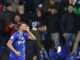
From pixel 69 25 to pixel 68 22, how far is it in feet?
0.37

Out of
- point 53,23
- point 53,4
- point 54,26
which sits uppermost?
point 53,4

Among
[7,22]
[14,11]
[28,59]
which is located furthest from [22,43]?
[14,11]

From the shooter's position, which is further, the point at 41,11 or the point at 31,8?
the point at 31,8

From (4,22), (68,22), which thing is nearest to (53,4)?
(68,22)

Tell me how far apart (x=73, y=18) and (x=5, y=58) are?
2837 millimetres

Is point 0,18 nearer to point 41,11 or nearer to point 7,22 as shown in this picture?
point 7,22

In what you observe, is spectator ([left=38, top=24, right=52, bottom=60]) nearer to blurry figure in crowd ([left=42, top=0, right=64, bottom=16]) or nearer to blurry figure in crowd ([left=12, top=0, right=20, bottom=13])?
blurry figure in crowd ([left=42, top=0, right=64, bottom=16])

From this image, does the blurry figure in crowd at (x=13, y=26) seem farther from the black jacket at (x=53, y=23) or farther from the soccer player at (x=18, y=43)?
the soccer player at (x=18, y=43)

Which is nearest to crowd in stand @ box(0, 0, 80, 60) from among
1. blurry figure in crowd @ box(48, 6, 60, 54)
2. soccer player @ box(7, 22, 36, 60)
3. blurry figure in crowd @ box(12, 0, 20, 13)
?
blurry figure in crowd @ box(48, 6, 60, 54)

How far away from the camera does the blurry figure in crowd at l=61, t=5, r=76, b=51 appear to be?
12.2 meters

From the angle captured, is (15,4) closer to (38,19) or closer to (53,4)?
(38,19)

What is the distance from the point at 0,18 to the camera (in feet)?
39.8

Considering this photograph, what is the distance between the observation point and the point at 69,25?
12234mm

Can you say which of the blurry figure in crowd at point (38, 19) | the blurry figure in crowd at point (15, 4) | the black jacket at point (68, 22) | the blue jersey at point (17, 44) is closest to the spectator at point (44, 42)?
the black jacket at point (68, 22)
